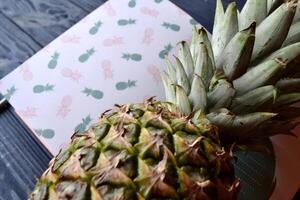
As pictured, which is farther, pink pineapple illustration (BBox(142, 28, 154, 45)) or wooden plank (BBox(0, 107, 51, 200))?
pink pineapple illustration (BBox(142, 28, 154, 45))

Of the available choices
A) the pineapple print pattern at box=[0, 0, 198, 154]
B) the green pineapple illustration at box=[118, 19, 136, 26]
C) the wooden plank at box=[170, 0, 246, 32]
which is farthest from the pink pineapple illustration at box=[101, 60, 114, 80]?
the wooden plank at box=[170, 0, 246, 32]

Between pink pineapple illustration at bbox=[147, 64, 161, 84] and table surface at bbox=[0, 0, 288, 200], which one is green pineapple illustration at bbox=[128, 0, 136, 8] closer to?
table surface at bbox=[0, 0, 288, 200]

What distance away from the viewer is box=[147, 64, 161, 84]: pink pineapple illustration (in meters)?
0.83

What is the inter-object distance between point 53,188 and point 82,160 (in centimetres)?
5

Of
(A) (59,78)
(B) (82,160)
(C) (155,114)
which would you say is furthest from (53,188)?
(A) (59,78)

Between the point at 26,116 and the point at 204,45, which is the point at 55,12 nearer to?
the point at 26,116

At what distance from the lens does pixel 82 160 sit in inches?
19.2

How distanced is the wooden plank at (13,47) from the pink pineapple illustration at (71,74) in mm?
82

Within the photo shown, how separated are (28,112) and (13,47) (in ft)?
0.53

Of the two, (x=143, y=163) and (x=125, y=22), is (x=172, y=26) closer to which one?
(x=125, y=22)

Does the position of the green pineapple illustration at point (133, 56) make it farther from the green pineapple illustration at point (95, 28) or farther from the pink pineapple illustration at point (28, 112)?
the pink pineapple illustration at point (28, 112)

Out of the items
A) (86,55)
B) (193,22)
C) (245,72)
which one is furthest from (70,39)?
(245,72)

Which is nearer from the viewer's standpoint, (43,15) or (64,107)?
(64,107)

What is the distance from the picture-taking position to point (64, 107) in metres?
0.79
